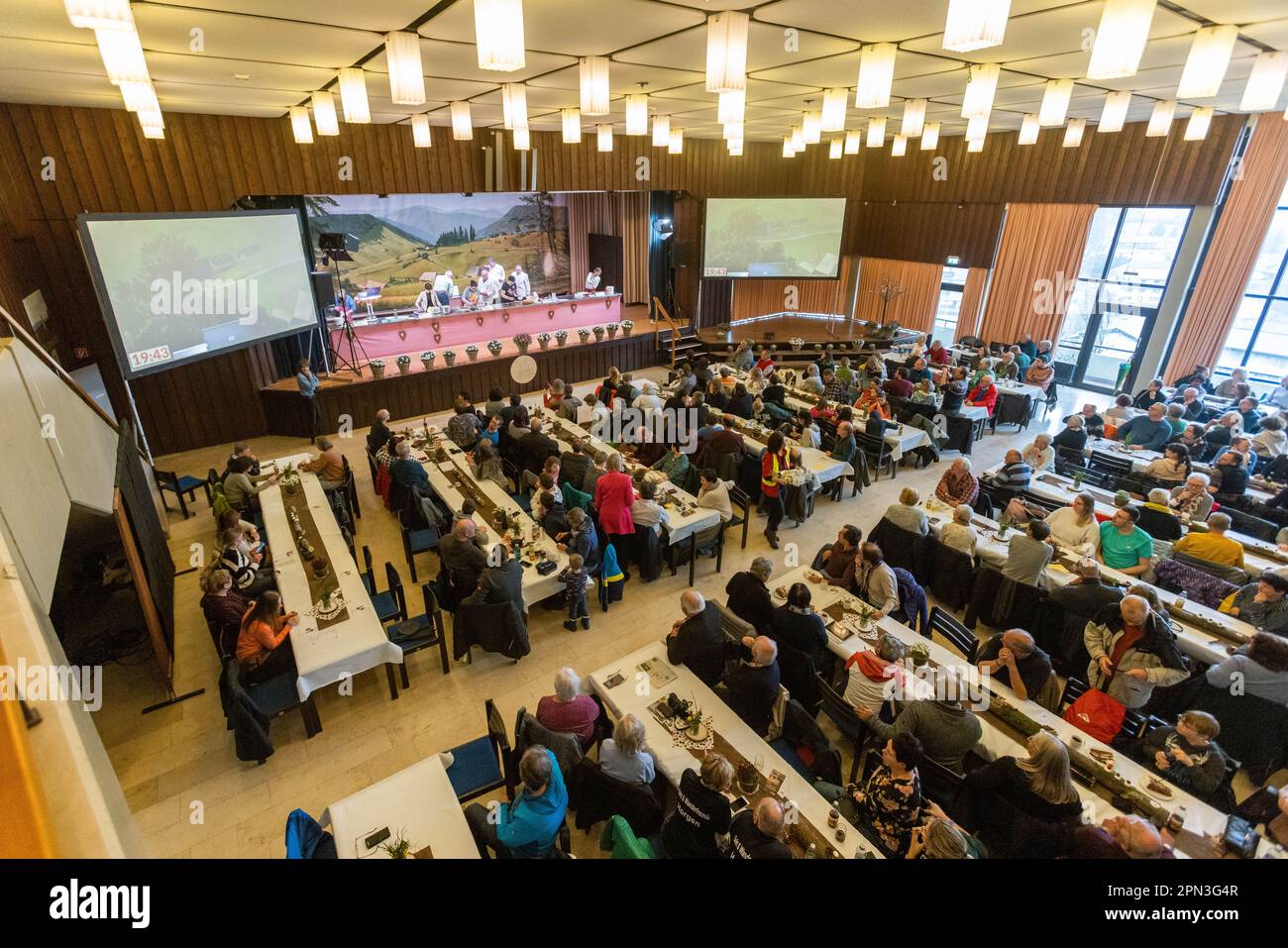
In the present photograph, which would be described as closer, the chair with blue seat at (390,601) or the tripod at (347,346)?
the chair with blue seat at (390,601)

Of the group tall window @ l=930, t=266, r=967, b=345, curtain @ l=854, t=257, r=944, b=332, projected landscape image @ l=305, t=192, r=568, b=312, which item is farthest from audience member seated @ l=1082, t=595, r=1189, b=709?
projected landscape image @ l=305, t=192, r=568, b=312

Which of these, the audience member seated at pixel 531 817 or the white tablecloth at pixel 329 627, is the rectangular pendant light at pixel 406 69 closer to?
the white tablecloth at pixel 329 627

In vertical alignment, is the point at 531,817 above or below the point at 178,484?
above

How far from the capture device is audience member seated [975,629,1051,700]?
4.30m

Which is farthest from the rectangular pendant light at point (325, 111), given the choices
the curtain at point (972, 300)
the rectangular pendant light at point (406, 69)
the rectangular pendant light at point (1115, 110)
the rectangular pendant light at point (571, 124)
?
the curtain at point (972, 300)

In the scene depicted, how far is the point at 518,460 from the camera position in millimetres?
8352

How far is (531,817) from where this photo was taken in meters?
3.27

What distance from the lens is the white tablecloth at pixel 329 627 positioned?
4672 mm

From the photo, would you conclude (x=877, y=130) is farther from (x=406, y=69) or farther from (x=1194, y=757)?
(x=1194, y=757)

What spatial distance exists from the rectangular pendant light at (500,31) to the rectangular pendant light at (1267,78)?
18.3 ft

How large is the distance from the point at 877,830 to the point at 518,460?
620 centimetres

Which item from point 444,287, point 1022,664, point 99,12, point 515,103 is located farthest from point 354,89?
point 444,287

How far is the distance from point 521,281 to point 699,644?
12.7 metres
